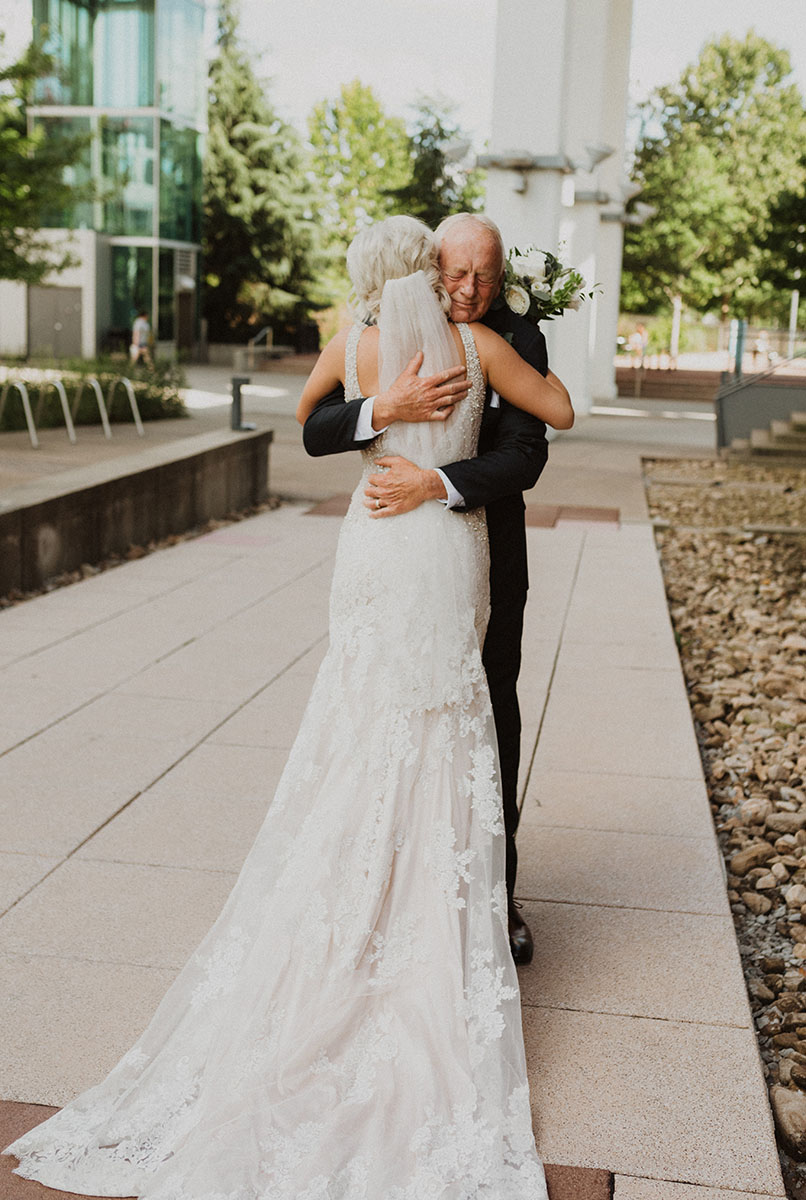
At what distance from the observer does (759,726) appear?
6414 mm

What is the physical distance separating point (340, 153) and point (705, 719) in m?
59.4

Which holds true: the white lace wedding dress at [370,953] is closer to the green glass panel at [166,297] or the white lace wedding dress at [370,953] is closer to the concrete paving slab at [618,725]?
the concrete paving slab at [618,725]

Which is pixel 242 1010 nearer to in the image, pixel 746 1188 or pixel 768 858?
pixel 746 1188

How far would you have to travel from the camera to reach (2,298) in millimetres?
40188

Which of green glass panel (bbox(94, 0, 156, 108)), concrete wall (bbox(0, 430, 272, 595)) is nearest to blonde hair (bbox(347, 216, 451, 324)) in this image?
concrete wall (bbox(0, 430, 272, 595))

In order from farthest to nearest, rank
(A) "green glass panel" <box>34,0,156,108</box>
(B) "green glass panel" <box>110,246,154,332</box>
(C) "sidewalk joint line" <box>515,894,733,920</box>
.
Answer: (B) "green glass panel" <box>110,246,154,332</box> < (A) "green glass panel" <box>34,0,156,108</box> < (C) "sidewalk joint line" <box>515,894,733,920</box>

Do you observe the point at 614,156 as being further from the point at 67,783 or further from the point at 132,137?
the point at 67,783

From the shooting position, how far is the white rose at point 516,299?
10.0 feet

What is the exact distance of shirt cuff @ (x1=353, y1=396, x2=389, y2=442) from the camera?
2.88 m

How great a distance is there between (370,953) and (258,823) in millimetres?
1809

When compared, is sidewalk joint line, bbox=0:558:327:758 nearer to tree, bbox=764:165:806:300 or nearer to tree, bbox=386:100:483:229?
tree, bbox=764:165:806:300

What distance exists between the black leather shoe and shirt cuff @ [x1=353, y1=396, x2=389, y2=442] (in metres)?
1.42

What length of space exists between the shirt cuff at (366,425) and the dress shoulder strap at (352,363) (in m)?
0.07

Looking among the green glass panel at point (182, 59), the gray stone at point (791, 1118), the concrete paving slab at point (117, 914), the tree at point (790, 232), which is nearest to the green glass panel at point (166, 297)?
the green glass panel at point (182, 59)
